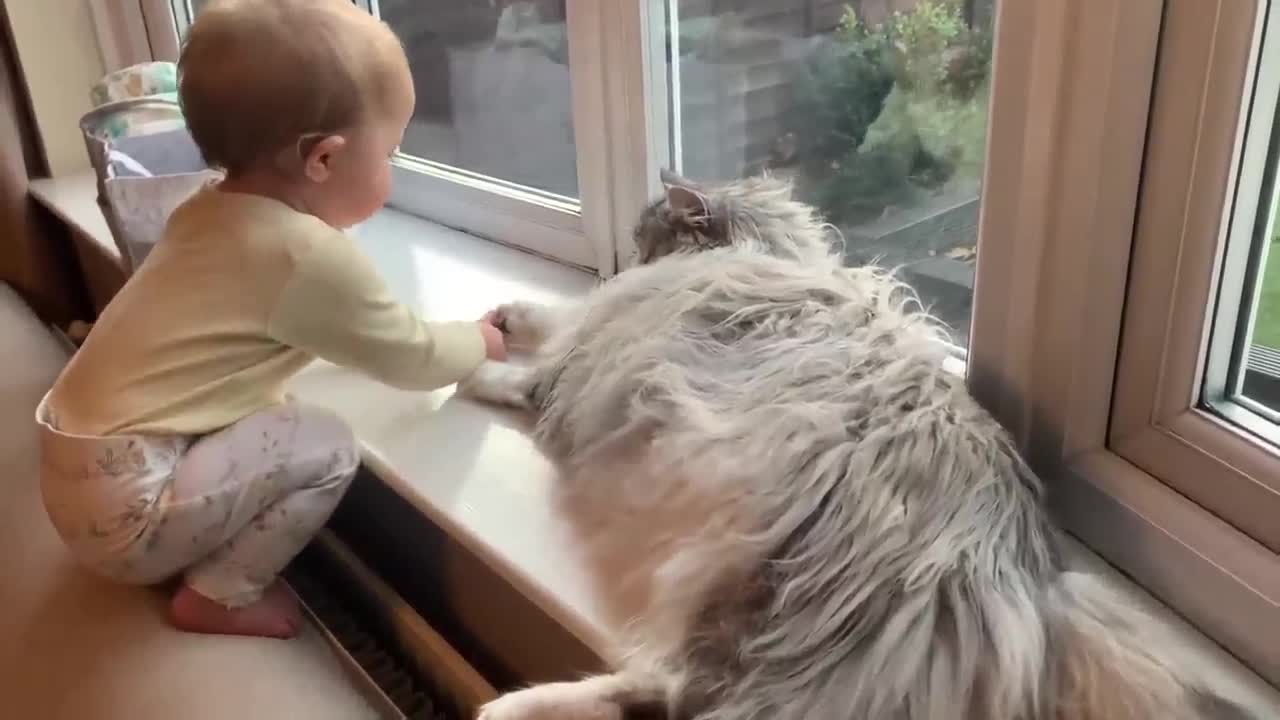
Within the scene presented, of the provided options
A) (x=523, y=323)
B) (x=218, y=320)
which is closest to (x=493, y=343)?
(x=523, y=323)

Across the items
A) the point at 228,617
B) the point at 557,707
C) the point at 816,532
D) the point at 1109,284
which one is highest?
the point at 1109,284

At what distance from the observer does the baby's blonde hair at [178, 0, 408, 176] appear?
0.97 metres

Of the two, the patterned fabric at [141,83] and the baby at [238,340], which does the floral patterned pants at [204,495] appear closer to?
the baby at [238,340]

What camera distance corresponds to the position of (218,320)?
1.00 meters

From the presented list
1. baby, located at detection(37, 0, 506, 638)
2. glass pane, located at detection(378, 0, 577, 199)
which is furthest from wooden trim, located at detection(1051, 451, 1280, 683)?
glass pane, located at detection(378, 0, 577, 199)

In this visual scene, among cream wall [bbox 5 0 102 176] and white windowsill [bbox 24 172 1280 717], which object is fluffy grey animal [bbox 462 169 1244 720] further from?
cream wall [bbox 5 0 102 176]

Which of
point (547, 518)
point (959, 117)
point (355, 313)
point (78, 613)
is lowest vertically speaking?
point (78, 613)

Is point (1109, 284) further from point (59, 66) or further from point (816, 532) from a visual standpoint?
point (59, 66)

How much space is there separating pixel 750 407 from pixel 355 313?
0.45m

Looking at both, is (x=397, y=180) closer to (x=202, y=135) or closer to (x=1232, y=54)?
(x=202, y=135)

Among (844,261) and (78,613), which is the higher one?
(844,261)

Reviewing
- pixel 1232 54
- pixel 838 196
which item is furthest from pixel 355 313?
pixel 1232 54

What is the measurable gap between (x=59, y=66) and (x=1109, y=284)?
225cm

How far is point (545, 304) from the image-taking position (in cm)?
125
